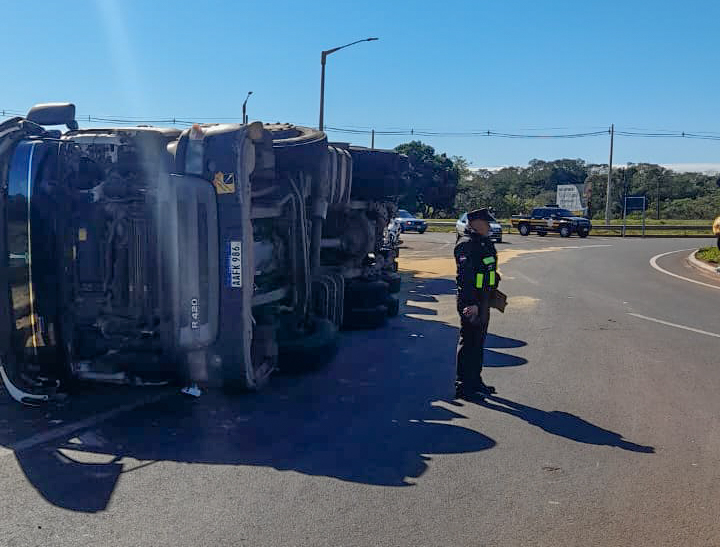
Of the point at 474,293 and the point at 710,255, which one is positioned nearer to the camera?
Result: the point at 474,293

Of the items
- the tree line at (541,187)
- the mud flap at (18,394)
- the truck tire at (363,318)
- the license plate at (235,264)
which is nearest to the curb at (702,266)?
the truck tire at (363,318)

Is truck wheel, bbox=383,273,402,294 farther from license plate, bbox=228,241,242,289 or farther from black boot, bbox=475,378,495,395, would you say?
license plate, bbox=228,241,242,289

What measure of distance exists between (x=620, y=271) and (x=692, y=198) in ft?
232

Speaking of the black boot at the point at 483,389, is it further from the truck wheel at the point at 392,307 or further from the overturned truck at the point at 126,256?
the truck wheel at the point at 392,307

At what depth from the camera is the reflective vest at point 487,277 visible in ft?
22.8

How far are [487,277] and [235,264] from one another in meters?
2.34

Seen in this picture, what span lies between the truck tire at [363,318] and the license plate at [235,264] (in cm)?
469

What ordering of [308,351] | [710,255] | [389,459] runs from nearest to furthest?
[389,459] → [308,351] → [710,255]

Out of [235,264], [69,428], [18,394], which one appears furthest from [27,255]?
[235,264]

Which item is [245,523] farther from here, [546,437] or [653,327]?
[653,327]

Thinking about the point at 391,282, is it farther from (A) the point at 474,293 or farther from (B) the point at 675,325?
(A) the point at 474,293

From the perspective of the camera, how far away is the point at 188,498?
4.48 meters

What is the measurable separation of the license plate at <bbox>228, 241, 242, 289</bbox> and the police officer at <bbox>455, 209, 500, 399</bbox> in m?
2.08

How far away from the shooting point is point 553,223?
147 ft
